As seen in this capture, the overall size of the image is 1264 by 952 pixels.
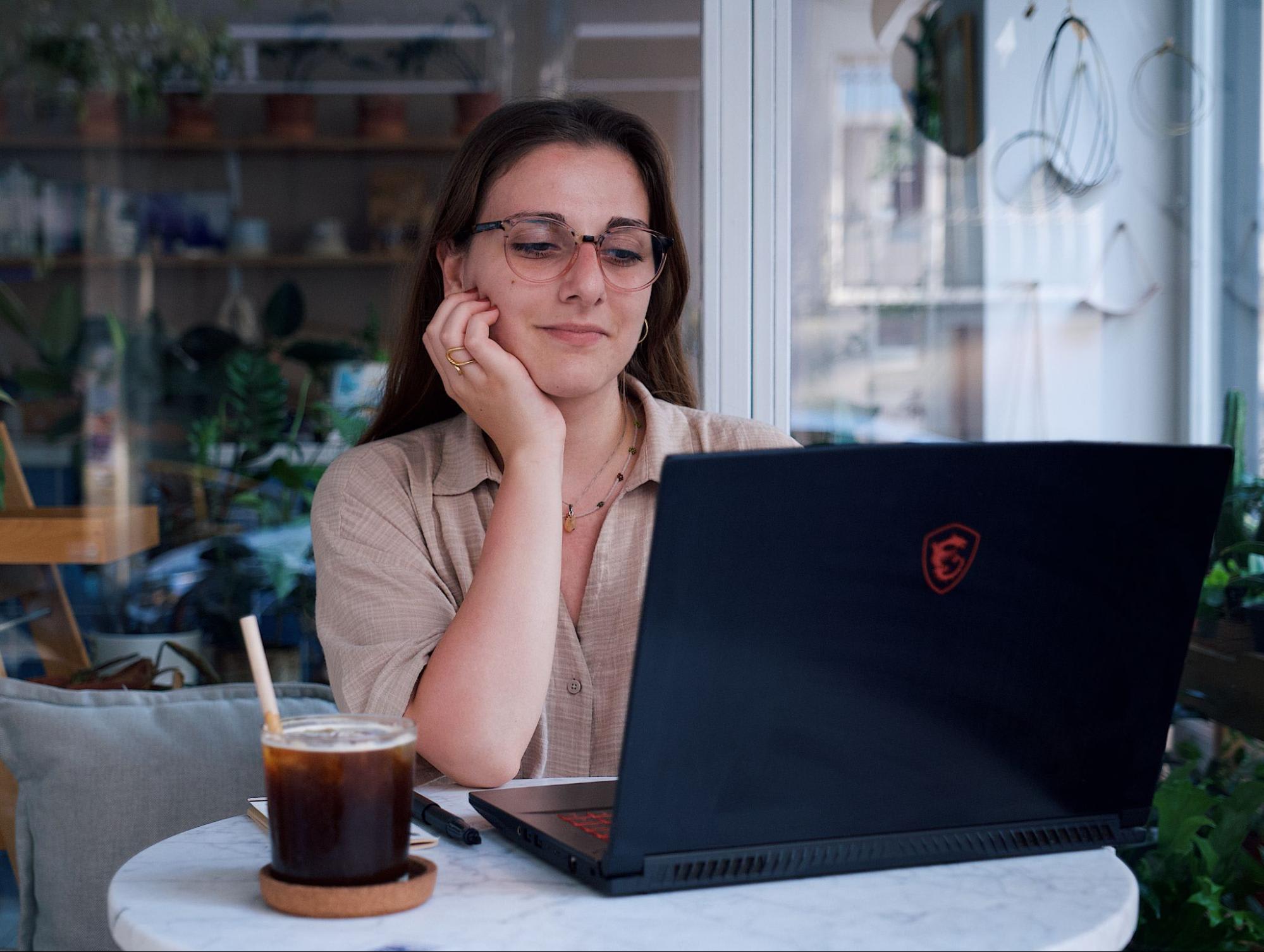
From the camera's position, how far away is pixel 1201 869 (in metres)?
1.88

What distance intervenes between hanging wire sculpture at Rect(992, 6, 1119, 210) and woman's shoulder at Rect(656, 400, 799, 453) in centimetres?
98

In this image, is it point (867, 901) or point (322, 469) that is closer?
point (867, 901)

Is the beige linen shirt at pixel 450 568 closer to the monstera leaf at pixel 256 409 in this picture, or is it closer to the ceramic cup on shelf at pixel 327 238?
the monstera leaf at pixel 256 409

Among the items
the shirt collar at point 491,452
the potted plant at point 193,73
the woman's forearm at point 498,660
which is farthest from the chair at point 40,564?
the potted plant at point 193,73

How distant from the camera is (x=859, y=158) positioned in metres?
2.23

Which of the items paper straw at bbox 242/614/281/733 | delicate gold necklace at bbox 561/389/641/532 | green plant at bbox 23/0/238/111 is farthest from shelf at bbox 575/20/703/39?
green plant at bbox 23/0/238/111

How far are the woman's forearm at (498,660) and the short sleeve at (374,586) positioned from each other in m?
0.04

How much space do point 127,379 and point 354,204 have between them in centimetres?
111

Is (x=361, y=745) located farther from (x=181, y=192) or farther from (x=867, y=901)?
(x=181, y=192)

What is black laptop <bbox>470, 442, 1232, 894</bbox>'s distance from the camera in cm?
69

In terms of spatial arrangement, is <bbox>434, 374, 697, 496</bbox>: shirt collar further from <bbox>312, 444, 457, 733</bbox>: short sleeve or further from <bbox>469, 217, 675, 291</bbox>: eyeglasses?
<bbox>469, 217, 675, 291</bbox>: eyeglasses

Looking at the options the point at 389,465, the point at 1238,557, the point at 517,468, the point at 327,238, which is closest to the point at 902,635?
the point at 517,468

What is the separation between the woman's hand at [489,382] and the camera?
1.20 metres

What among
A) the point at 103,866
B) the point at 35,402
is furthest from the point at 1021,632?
the point at 35,402
